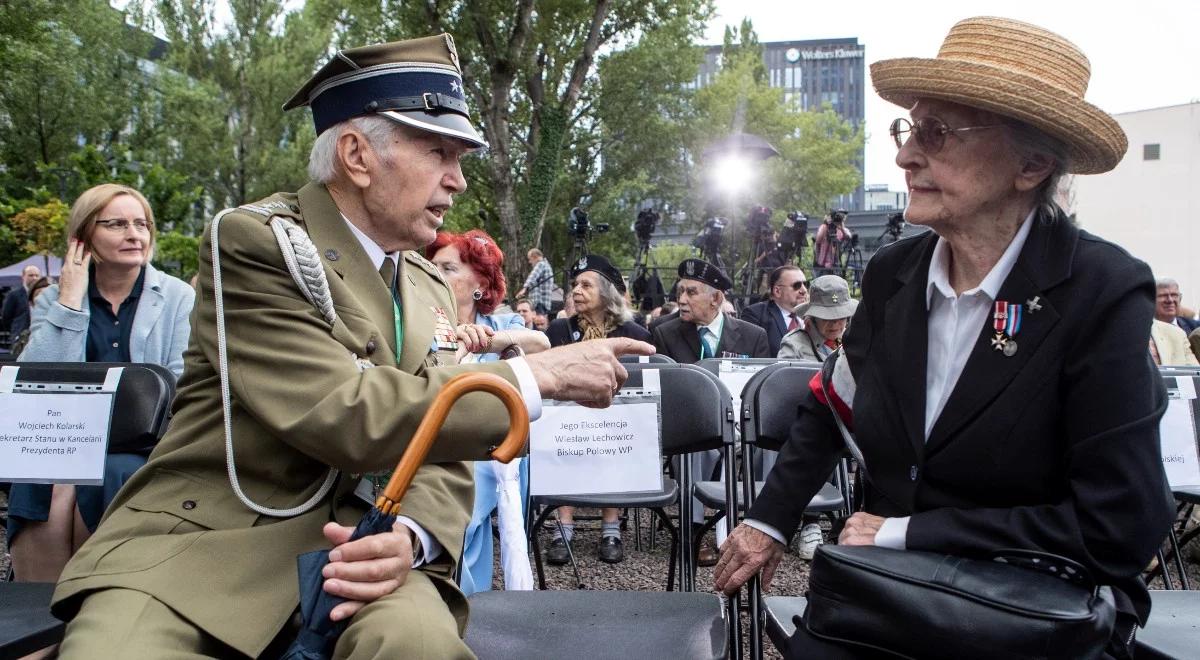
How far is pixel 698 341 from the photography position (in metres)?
6.96

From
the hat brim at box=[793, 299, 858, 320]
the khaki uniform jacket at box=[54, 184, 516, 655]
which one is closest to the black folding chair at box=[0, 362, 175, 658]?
the khaki uniform jacket at box=[54, 184, 516, 655]

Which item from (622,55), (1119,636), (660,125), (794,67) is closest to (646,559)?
(1119,636)

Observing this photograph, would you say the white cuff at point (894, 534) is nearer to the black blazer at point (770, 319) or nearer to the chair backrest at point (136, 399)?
the chair backrest at point (136, 399)

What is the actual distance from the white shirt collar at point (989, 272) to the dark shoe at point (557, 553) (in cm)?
365

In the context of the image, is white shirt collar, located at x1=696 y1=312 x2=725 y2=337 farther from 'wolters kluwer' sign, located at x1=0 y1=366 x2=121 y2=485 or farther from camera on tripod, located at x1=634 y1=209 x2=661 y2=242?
camera on tripod, located at x1=634 y1=209 x2=661 y2=242

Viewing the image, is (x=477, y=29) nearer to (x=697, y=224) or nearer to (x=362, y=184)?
(x=362, y=184)

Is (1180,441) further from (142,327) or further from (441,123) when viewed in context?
(142,327)

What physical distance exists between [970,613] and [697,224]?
33031 mm

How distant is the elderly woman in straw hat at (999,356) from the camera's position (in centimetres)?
181

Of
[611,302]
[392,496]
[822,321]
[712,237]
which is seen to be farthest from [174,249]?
[392,496]

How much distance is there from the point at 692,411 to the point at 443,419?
1.73m

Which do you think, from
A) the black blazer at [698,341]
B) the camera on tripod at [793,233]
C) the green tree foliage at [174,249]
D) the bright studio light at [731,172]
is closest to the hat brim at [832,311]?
the black blazer at [698,341]

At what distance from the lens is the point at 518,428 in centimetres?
164

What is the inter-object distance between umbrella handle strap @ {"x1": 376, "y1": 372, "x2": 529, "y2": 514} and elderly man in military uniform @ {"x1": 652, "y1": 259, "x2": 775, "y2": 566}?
17.2 ft
